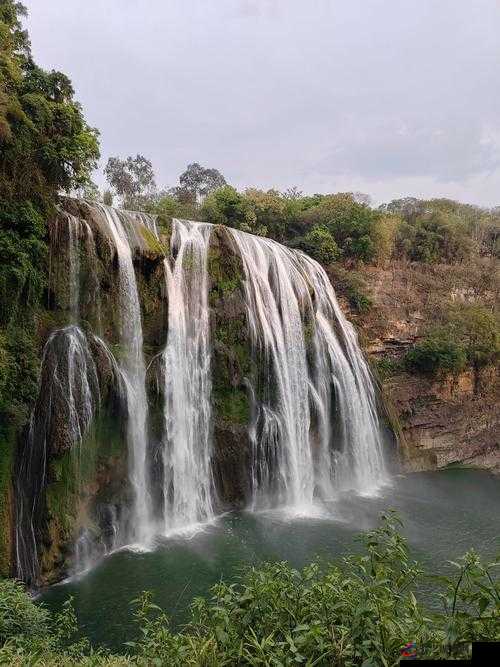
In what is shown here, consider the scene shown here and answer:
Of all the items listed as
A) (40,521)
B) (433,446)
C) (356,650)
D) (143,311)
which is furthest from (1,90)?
(433,446)

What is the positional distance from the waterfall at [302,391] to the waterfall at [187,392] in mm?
1513

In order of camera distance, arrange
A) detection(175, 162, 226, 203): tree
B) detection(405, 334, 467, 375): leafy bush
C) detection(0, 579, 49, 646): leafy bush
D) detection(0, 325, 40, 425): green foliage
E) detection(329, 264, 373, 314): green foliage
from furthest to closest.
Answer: detection(175, 162, 226, 203): tree < detection(329, 264, 373, 314): green foliage < detection(405, 334, 467, 375): leafy bush < detection(0, 325, 40, 425): green foliage < detection(0, 579, 49, 646): leafy bush

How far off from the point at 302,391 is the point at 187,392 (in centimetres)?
402

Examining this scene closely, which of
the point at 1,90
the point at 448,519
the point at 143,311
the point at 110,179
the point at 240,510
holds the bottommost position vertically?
the point at 448,519

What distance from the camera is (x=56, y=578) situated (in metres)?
9.22

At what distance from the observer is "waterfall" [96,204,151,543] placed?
38.0 feet

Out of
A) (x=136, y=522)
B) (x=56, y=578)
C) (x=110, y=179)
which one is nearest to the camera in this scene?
(x=56, y=578)

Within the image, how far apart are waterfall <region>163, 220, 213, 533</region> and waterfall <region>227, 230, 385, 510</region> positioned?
59.6 inches

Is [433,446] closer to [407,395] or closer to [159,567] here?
[407,395]

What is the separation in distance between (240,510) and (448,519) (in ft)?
18.4

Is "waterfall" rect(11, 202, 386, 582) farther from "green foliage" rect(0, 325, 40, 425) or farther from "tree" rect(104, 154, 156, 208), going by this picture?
"tree" rect(104, 154, 156, 208)

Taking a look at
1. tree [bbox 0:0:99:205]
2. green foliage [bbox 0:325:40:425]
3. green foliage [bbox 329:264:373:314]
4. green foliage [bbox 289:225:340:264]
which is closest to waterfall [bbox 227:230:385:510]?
green foliage [bbox 329:264:373:314]

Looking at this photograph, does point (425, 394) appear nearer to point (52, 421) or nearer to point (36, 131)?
point (52, 421)

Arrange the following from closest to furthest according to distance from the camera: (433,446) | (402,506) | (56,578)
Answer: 1. (56,578)
2. (402,506)
3. (433,446)
